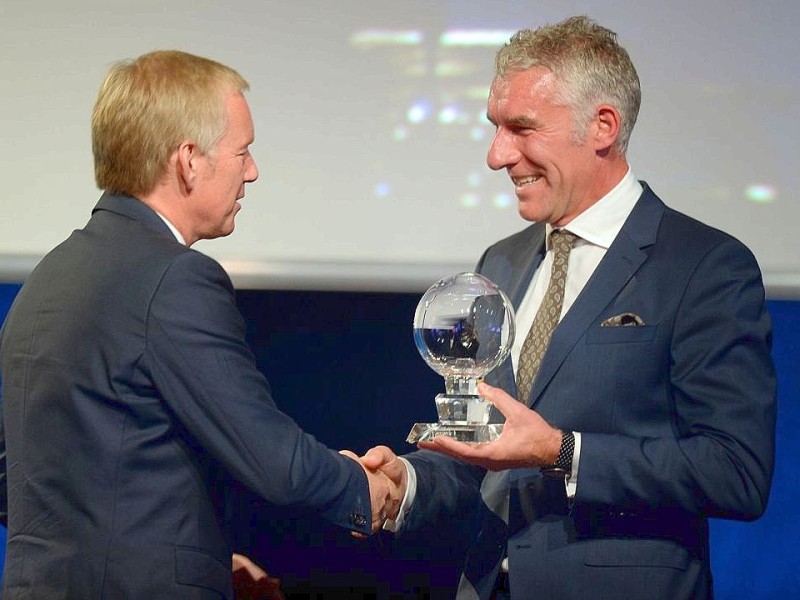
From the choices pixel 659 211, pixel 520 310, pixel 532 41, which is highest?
pixel 532 41

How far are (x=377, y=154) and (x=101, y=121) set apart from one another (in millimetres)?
1243

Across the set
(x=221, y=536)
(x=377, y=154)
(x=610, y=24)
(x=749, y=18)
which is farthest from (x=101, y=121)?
(x=749, y=18)

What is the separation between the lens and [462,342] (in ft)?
6.59

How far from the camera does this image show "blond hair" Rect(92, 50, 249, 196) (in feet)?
6.31

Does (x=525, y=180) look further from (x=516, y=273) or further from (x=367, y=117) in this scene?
(x=367, y=117)

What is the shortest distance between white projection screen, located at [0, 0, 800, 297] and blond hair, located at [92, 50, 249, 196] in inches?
44.5

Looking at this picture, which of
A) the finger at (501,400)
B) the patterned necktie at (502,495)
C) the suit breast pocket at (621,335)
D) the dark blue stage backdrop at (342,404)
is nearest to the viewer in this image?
the finger at (501,400)

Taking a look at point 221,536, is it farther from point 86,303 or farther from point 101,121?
point 101,121

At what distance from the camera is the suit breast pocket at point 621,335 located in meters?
2.00

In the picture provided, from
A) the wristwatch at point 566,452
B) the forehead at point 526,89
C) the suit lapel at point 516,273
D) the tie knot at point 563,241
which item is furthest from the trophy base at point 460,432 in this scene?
the forehead at point 526,89

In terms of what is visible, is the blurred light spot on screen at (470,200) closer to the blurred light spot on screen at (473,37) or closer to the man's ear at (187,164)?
the blurred light spot on screen at (473,37)

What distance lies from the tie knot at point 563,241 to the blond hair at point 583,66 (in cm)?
19

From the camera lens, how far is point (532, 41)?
7.40 ft

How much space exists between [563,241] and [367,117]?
1.03 meters
